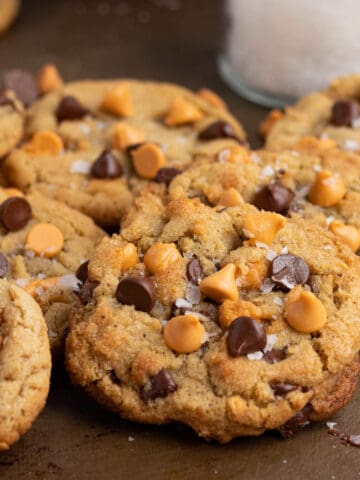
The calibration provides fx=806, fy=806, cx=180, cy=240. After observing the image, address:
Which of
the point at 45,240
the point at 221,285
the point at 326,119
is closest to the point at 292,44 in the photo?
the point at 326,119

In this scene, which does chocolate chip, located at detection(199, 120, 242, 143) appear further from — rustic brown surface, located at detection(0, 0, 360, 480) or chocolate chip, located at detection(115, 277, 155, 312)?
rustic brown surface, located at detection(0, 0, 360, 480)

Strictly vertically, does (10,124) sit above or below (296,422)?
above

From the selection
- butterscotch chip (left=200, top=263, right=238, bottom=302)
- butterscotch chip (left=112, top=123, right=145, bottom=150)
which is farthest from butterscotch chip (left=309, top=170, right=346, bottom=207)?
butterscotch chip (left=112, top=123, right=145, bottom=150)

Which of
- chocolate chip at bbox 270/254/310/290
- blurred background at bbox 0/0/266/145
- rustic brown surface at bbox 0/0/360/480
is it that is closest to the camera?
rustic brown surface at bbox 0/0/360/480

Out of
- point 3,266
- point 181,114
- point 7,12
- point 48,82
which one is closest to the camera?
point 3,266

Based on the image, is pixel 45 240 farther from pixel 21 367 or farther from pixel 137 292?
Result: pixel 21 367

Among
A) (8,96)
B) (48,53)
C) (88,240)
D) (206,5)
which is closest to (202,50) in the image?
(206,5)

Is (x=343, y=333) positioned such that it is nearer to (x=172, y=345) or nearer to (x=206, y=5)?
(x=172, y=345)

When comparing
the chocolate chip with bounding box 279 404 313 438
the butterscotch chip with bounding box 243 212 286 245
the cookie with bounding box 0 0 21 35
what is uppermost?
the butterscotch chip with bounding box 243 212 286 245
